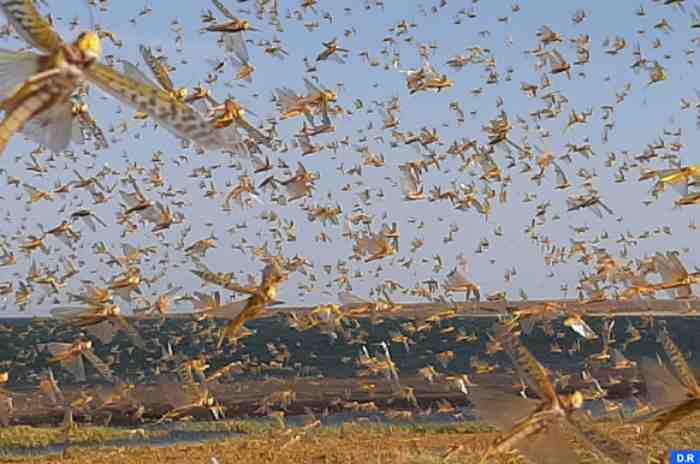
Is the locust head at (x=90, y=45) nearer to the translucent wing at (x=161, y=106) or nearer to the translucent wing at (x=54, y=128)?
the translucent wing at (x=161, y=106)

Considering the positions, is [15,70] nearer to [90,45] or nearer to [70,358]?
[90,45]

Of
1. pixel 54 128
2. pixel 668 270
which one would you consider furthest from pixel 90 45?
pixel 668 270

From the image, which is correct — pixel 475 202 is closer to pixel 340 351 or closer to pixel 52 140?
pixel 52 140

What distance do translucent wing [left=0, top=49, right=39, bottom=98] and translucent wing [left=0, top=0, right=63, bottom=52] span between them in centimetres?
4

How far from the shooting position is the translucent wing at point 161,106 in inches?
80.3

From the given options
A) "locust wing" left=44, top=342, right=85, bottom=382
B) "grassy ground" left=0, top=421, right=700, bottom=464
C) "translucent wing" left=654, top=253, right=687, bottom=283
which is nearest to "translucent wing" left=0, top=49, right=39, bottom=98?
"translucent wing" left=654, top=253, right=687, bottom=283

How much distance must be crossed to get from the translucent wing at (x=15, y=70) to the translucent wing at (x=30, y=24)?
0.04 m

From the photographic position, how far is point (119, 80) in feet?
6.72

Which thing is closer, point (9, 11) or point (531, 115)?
point (9, 11)

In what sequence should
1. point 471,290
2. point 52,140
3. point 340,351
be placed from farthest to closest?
point 340,351 → point 471,290 → point 52,140

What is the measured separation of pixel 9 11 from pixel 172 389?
10.6m

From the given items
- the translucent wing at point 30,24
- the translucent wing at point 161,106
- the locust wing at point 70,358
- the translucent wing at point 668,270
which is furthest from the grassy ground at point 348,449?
the translucent wing at point 30,24

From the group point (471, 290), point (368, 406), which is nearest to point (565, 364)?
point (368, 406)

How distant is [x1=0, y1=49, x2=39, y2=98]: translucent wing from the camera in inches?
79.8
